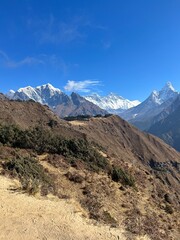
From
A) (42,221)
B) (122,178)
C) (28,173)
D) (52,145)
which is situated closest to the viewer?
(42,221)

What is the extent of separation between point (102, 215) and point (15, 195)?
488 centimetres

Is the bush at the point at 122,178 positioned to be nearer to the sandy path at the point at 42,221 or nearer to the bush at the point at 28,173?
the bush at the point at 28,173

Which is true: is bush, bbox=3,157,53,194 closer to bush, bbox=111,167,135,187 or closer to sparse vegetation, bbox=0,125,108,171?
sparse vegetation, bbox=0,125,108,171

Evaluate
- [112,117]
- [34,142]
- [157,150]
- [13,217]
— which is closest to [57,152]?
[34,142]

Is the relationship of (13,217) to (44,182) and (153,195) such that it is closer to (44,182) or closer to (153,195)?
(44,182)

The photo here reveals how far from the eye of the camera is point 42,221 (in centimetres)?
1417

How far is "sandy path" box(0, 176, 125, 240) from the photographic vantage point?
13.0 metres

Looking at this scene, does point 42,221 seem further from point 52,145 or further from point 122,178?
point 52,145

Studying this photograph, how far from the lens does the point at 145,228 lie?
16.8 meters

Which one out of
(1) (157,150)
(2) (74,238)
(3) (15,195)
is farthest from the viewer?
(1) (157,150)

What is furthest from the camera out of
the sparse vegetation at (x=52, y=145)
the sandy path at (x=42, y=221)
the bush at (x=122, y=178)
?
the sparse vegetation at (x=52, y=145)

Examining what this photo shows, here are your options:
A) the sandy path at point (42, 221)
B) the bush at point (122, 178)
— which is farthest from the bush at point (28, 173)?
the bush at point (122, 178)

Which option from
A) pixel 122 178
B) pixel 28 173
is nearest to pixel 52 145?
pixel 122 178

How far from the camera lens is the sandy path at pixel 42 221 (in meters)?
13.0
